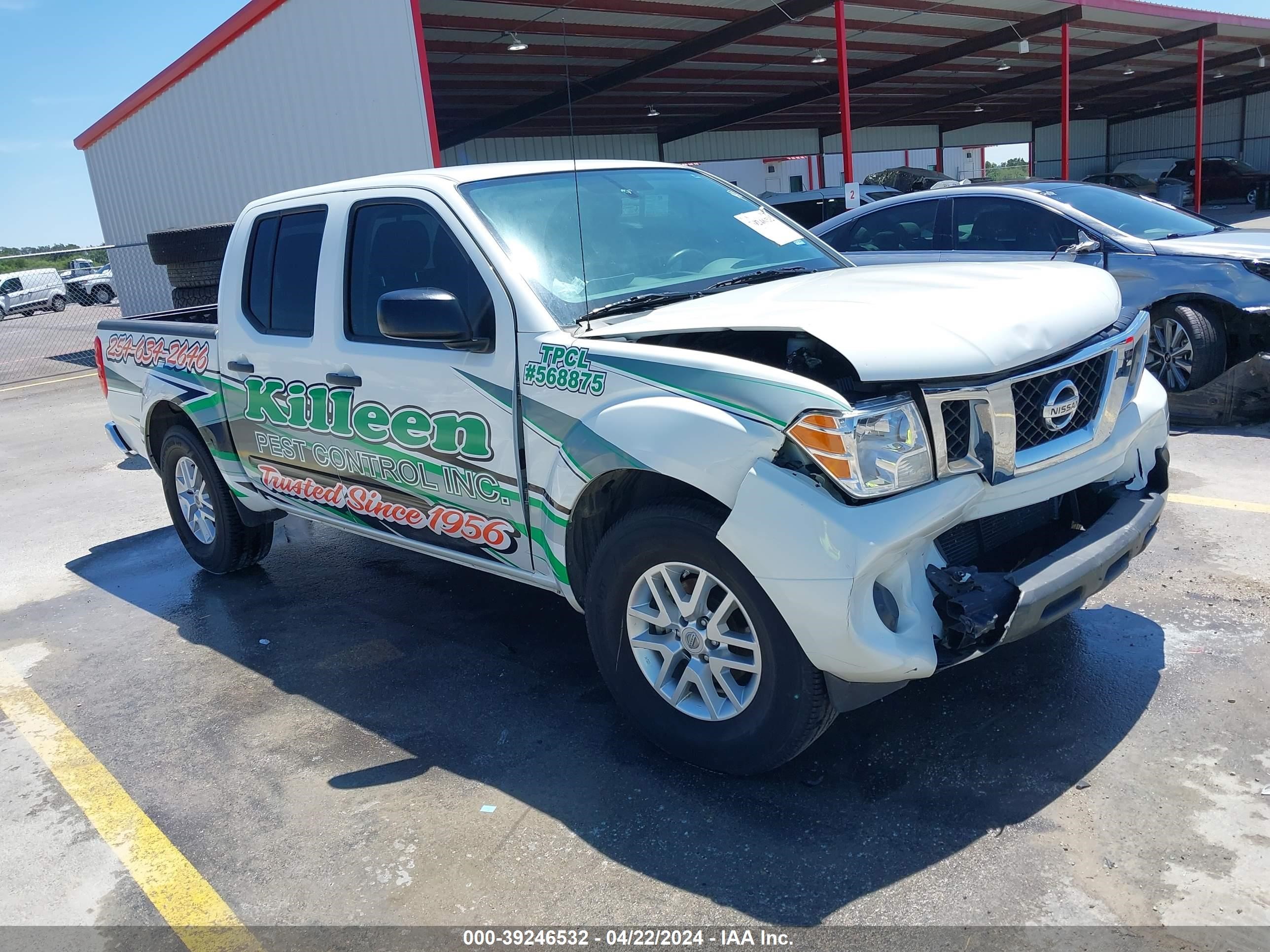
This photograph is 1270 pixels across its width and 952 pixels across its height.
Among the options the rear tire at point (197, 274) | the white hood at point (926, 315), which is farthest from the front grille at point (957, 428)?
the rear tire at point (197, 274)

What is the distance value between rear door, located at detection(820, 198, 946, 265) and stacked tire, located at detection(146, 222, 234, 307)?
16.5 feet

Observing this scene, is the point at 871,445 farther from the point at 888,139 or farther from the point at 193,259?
the point at 888,139

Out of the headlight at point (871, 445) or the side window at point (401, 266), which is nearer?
the headlight at point (871, 445)

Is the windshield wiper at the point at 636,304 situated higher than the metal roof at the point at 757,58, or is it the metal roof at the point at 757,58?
the metal roof at the point at 757,58

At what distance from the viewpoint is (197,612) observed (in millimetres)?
5434

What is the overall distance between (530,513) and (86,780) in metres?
1.93

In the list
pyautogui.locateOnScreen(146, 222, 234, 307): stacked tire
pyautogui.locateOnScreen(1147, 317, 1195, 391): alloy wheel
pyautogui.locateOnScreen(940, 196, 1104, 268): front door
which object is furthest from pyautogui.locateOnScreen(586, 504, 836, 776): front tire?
pyautogui.locateOnScreen(146, 222, 234, 307): stacked tire

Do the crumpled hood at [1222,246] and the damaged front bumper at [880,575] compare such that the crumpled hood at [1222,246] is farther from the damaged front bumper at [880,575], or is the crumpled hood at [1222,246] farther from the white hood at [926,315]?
the damaged front bumper at [880,575]

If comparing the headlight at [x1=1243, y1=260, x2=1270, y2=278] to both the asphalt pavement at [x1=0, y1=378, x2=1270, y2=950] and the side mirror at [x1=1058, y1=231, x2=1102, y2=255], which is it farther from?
the asphalt pavement at [x1=0, y1=378, x2=1270, y2=950]

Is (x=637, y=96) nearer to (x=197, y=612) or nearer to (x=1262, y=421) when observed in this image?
(x=1262, y=421)

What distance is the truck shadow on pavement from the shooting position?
290cm

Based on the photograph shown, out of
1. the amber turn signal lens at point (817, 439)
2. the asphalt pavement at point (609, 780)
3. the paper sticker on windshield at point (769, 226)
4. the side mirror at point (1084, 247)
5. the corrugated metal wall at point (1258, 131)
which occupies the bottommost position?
the asphalt pavement at point (609, 780)

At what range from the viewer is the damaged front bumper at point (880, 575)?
→ 2740mm

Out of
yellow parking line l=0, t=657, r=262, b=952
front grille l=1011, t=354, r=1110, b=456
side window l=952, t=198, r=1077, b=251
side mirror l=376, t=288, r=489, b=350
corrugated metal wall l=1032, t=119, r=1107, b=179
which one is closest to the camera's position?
yellow parking line l=0, t=657, r=262, b=952
